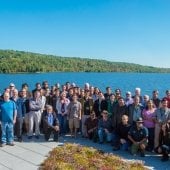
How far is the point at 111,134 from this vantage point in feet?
40.6

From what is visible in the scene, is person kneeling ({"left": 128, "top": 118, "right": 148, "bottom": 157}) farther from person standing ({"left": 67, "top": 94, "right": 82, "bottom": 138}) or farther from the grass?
person standing ({"left": 67, "top": 94, "right": 82, "bottom": 138})

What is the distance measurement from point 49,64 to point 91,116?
456ft

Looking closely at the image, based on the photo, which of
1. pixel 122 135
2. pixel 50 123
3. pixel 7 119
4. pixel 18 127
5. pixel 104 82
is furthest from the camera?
pixel 104 82

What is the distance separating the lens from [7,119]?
11969 mm

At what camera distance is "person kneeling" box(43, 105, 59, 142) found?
12703mm

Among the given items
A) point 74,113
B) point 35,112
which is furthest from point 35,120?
point 74,113

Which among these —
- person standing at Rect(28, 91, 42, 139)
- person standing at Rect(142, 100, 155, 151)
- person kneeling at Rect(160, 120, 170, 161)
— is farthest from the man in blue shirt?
person kneeling at Rect(160, 120, 170, 161)

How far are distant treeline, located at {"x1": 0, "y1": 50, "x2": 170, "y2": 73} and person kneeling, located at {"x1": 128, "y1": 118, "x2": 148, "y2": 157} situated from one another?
11872cm

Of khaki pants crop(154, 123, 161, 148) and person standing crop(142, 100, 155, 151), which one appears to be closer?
khaki pants crop(154, 123, 161, 148)

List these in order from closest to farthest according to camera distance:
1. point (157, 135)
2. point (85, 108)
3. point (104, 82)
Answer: point (157, 135)
point (85, 108)
point (104, 82)

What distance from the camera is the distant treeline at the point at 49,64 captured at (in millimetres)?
129875

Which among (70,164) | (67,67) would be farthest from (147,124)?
(67,67)

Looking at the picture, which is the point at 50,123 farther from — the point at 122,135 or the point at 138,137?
the point at 138,137

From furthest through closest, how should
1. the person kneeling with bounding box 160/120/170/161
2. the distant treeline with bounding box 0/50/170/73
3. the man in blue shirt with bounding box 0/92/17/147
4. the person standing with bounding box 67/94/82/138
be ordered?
the distant treeline with bounding box 0/50/170/73
the person standing with bounding box 67/94/82/138
the man in blue shirt with bounding box 0/92/17/147
the person kneeling with bounding box 160/120/170/161
